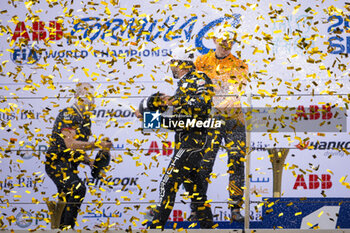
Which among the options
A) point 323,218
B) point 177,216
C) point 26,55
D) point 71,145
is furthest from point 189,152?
point 26,55

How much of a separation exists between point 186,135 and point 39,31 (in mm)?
992

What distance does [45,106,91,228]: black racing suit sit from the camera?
91.2 inches

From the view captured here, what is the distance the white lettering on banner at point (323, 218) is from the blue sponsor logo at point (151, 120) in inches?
33.0

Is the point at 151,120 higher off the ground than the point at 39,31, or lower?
lower

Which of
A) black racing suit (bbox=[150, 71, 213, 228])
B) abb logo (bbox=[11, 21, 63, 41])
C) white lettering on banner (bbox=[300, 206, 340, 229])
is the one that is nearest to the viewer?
black racing suit (bbox=[150, 71, 213, 228])

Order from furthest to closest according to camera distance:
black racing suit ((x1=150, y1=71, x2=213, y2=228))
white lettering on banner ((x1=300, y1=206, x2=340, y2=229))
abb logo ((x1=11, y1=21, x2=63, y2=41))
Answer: abb logo ((x1=11, y1=21, x2=63, y2=41)) → white lettering on banner ((x1=300, y1=206, x2=340, y2=229)) → black racing suit ((x1=150, y1=71, x2=213, y2=228))

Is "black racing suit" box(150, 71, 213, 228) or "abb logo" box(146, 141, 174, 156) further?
"abb logo" box(146, 141, 174, 156)

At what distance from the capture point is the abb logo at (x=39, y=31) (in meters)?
2.49

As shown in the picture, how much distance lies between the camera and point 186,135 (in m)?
2.26

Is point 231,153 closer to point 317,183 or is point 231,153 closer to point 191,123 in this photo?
point 191,123

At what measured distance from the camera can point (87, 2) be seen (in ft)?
8.14

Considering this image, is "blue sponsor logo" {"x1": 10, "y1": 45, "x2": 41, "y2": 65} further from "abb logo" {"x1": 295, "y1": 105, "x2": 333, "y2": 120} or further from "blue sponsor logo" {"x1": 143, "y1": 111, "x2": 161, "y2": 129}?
"abb logo" {"x1": 295, "y1": 105, "x2": 333, "y2": 120}

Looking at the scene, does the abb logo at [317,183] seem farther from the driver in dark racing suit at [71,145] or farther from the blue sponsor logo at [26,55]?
the blue sponsor logo at [26,55]

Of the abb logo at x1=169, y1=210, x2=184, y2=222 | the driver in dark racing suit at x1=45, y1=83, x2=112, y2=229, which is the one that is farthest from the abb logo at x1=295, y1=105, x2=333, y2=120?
the driver in dark racing suit at x1=45, y1=83, x2=112, y2=229
